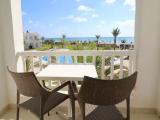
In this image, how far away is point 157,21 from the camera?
221 cm

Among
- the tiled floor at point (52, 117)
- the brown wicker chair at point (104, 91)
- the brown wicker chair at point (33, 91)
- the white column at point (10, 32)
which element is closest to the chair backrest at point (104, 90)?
the brown wicker chair at point (104, 91)

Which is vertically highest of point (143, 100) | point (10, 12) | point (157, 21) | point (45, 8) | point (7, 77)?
point (45, 8)

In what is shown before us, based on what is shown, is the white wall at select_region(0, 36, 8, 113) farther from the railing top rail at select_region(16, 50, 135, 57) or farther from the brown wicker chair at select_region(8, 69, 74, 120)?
the brown wicker chair at select_region(8, 69, 74, 120)

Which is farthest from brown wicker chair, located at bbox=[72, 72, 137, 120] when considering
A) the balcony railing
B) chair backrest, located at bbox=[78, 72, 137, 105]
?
the balcony railing

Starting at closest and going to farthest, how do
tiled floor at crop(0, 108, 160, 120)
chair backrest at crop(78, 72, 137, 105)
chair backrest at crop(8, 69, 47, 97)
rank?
1. chair backrest at crop(78, 72, 137, 105)
2. chair backrest at crop(8, 69, 47, 97)
3. tiled floor at crop(0, 108, 160, 120)

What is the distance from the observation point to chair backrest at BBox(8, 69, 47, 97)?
1479mm

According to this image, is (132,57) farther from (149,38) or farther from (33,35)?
(33,35)

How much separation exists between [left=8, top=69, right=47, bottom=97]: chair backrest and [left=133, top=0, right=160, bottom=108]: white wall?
4.78 ft

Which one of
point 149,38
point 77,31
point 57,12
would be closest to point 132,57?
point 149,38

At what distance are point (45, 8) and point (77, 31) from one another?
449 cm

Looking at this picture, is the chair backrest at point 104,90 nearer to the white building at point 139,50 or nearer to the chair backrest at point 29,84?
the chair backrest at point 29,84

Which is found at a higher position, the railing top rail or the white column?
the white column

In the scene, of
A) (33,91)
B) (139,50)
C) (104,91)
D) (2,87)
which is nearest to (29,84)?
(33,91)

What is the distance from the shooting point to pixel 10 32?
7.95ft
